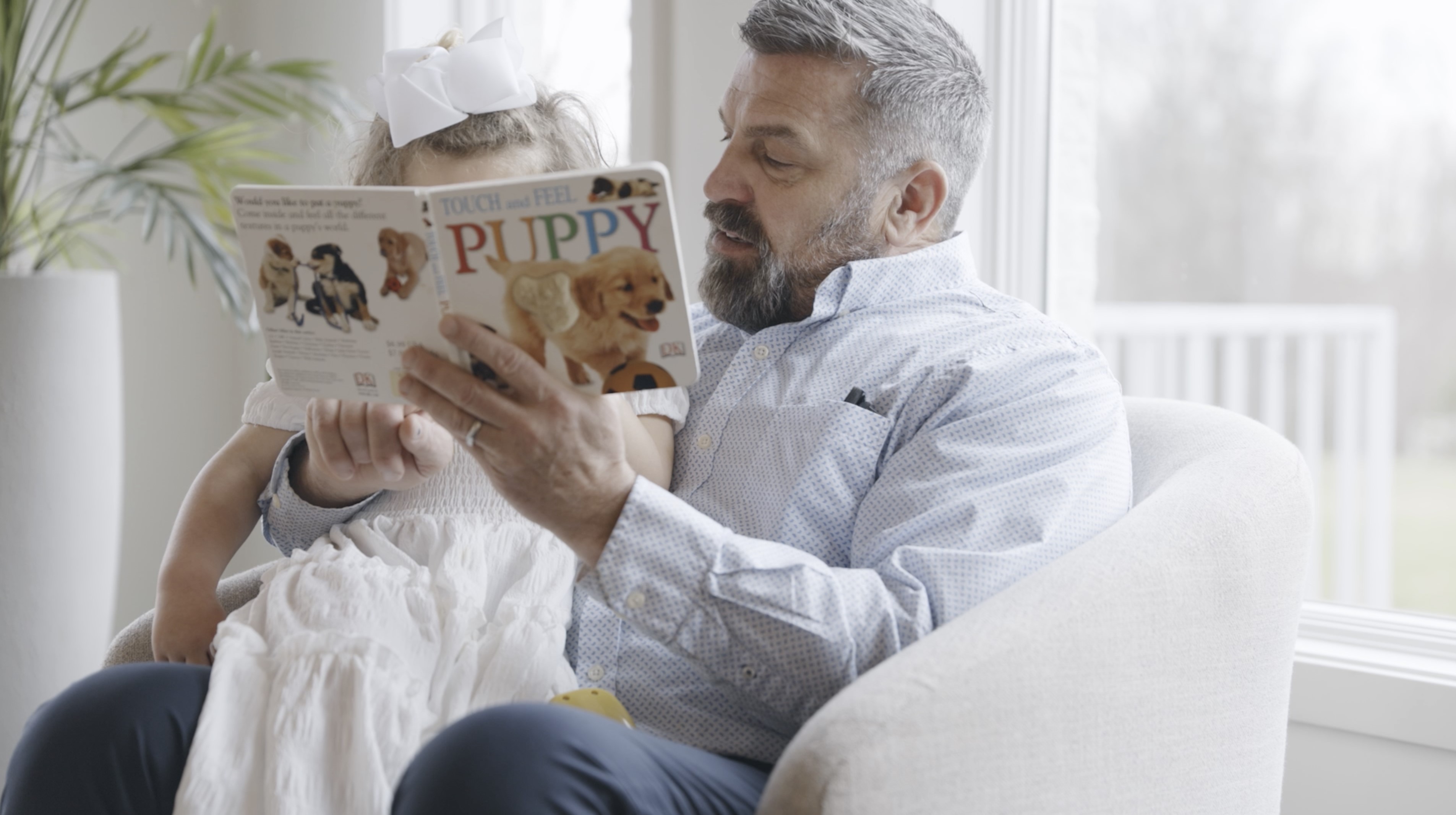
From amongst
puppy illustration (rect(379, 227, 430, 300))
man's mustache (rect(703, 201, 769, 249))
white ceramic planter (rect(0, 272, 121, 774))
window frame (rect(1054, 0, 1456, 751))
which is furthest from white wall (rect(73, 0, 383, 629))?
window frame (rect(1054, 0, 1456, 751))

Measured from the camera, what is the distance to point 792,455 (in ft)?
4.16

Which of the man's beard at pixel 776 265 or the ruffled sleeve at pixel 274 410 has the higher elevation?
the man's beard at pixel 776 265

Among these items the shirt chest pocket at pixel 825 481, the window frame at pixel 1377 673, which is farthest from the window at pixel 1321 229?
the shirt chest pocket at pixel 825 481

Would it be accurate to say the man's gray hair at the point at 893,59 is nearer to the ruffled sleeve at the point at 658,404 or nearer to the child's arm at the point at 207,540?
the ruffled sleeve at the point at 658,404

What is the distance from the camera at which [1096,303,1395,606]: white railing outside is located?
2488 mm

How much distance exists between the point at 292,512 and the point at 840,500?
63 centimetres

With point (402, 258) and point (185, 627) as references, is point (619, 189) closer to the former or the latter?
point (402, 258)

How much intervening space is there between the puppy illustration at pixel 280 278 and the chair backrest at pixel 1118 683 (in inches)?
22.6

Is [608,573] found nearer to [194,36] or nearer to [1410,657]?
[1410,657]

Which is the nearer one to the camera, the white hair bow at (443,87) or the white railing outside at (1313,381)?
the white hair bow at (443,87)

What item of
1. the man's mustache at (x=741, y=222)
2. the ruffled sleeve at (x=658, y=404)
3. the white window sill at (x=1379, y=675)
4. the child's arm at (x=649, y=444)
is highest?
the man's mustache at (x=741, y=222)

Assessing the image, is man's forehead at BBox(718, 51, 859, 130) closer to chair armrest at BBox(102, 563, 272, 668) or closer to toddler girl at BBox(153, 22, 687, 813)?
toddler girl at BBox(153, 22, 687, 813)

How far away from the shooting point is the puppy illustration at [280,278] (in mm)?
997

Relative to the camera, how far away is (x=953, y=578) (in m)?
1.04
